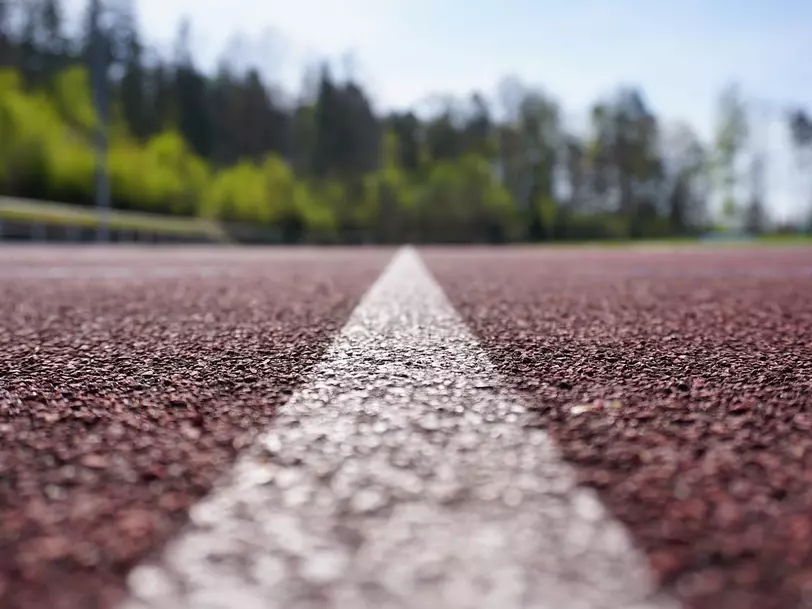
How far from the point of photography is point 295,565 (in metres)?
0.61

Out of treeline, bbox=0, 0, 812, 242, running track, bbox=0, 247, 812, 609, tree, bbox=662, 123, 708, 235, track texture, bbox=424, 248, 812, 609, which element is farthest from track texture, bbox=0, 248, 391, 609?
tree, bbox=662, 123, 708, 235

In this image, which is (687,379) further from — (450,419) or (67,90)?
(67,90)

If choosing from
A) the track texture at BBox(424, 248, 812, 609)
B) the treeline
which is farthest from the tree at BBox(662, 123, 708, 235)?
the track texture at BBox(424, 248, 812, 609)

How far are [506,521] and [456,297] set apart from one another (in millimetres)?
2600

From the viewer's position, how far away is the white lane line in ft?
1.87

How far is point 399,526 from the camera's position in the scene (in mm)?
672

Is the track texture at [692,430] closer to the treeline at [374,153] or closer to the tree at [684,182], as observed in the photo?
the treeline at [374,153]

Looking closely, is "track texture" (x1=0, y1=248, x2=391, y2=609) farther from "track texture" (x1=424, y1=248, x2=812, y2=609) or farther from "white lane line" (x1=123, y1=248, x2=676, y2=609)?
"track texture" (x1=424, y1=248, x2=812, y2=609)

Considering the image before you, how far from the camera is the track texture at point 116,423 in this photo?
64 centimetres

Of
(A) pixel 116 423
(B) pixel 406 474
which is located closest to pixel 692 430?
(B) pixel 406 474

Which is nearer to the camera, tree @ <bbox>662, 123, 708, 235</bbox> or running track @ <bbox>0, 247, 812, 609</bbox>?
running track @ <bbox>0, 247, 812, 609</bbox>

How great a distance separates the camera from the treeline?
45.7 metres

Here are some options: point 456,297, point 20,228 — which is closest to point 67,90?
point 20,228

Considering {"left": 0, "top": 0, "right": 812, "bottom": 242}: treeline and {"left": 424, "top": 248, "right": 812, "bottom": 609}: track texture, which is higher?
{"left": 0, "top": 0, "right": 812, "bottom": 242}: treeline
